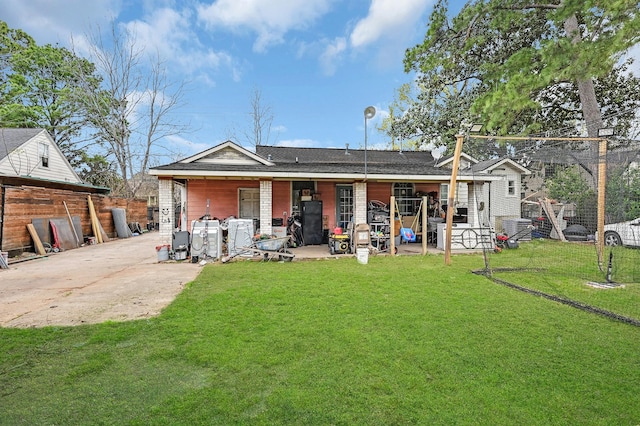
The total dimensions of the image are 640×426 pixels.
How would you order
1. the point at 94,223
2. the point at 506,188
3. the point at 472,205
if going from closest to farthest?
the point at 472,205 → the point at 94,223 → the point at 506,188

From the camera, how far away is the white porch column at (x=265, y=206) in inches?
362

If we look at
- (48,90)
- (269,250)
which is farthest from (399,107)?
(48,90)

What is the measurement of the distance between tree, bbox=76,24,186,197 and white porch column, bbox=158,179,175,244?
46.0ft

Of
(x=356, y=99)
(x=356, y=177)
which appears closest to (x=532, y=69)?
(x=356, y=177)

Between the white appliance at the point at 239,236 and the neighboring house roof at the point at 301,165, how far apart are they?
1.43 metres

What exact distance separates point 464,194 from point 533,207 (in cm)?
431

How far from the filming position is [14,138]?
577 inches

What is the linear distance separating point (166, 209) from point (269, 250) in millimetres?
3227

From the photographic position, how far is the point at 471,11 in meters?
7.43

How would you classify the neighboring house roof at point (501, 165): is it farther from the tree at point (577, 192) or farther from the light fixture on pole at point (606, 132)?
the light fixture on pole at point (606, 132)

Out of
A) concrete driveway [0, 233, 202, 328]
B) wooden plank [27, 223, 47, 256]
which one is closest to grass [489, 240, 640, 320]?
concrete driveway [0, 233, 202, 328]

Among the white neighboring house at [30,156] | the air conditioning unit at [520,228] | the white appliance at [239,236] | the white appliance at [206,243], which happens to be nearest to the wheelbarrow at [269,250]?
the white appliance at [239,236]

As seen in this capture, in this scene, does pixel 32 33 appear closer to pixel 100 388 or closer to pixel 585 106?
pixel 100 388

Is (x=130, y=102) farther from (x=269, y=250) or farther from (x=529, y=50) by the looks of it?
(x=529, y=50)
